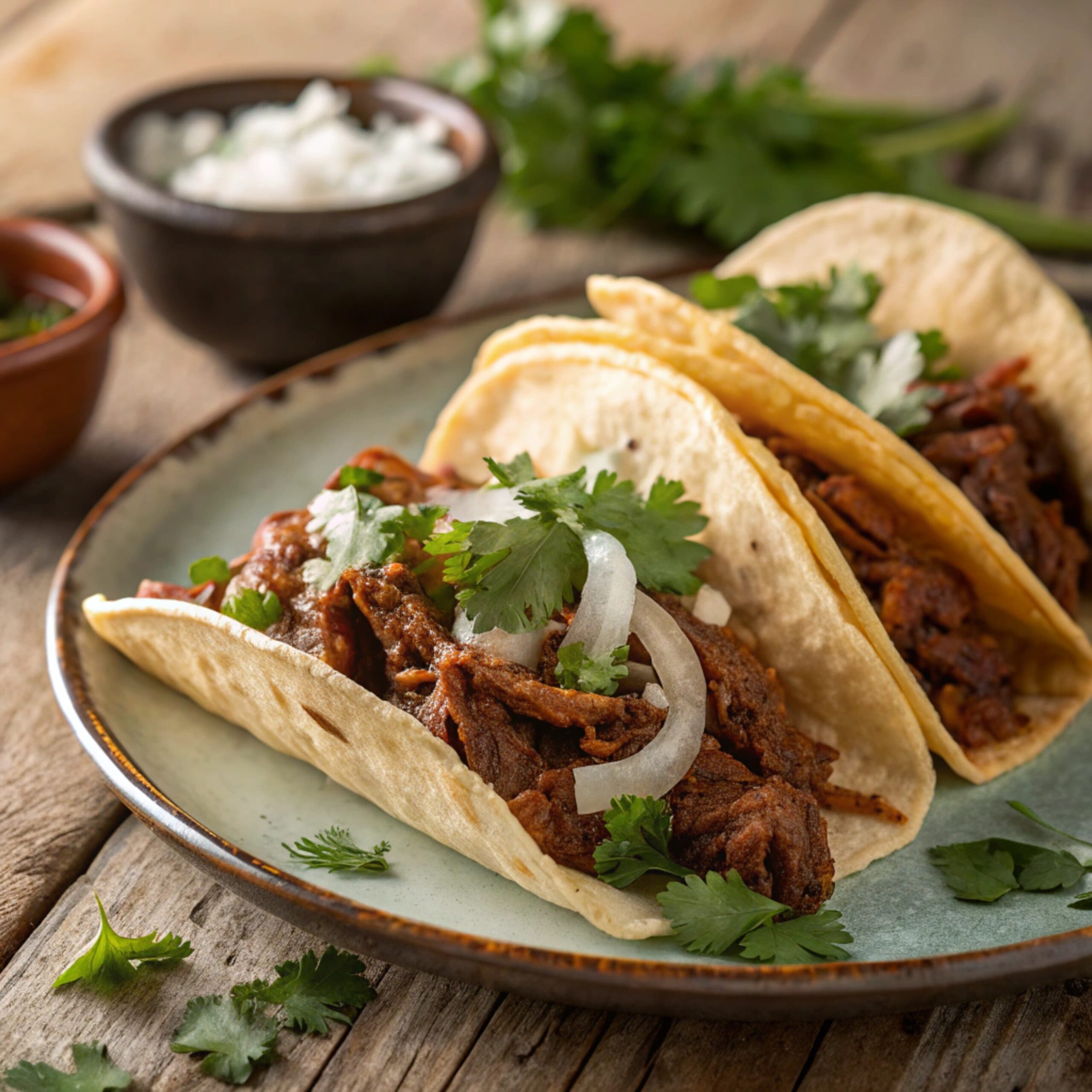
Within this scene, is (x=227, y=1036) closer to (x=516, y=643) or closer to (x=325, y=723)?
(x=325, y=723)

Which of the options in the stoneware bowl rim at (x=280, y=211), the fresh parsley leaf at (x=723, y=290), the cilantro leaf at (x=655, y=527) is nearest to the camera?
the cilantro leaf at (x=655, y=527)

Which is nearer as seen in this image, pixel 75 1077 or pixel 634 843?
pixel 75 1077

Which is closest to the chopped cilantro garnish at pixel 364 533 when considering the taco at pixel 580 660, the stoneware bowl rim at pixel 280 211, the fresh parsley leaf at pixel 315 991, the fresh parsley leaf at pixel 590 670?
the taco at pixel 580 660

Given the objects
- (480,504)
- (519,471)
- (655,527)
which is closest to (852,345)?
(655,527)

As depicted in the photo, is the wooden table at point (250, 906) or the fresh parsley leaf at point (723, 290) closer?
the wooden table at point (250, 906)

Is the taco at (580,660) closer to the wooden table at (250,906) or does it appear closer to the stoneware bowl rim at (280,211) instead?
the wooden table at (250,906)

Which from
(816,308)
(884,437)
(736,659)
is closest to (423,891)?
(736,659)
